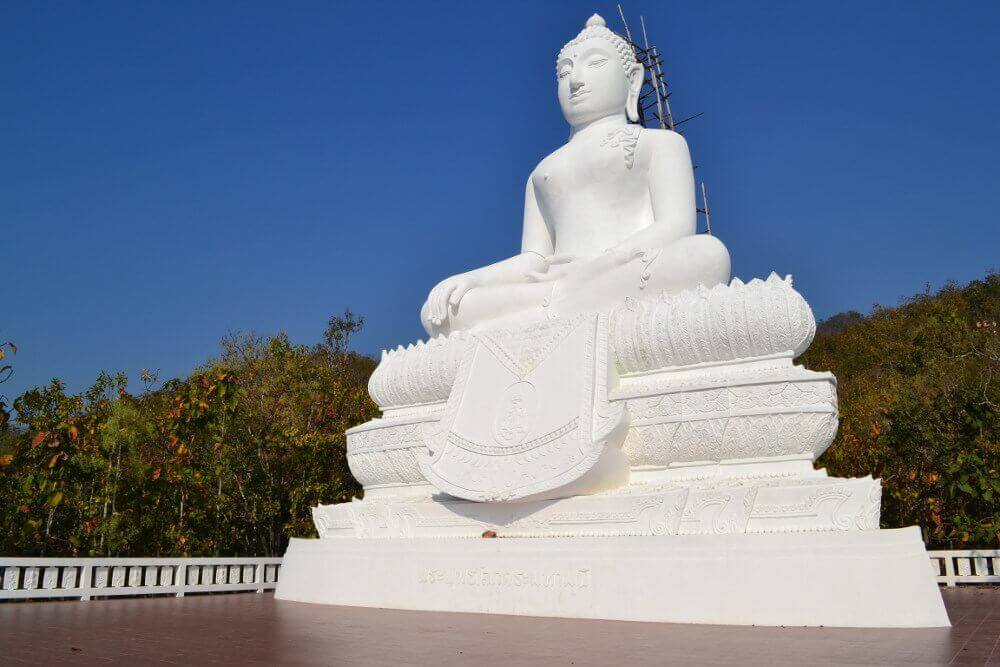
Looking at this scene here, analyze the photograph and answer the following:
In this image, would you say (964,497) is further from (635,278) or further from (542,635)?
(542,635)

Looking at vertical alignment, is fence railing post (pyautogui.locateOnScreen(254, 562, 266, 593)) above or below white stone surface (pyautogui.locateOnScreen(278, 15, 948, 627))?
below

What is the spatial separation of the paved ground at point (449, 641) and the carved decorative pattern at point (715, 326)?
240 centimetres

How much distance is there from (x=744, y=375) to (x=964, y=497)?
5.10 meters

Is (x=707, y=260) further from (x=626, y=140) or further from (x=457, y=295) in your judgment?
(x=457, y=295)

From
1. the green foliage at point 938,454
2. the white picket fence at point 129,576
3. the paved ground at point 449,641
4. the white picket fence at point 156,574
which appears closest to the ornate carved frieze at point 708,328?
the paved ground at point 449,641

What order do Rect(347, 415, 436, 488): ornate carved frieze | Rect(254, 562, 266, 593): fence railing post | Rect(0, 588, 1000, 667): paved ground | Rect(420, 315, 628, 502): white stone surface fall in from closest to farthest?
Rect(0, 588, 1000, 667): paved ground
Rect(420, 315, 628, 502): white stone surface
Rect(347, 415, 436, 488): ornate carved frieze
Rect(254, 562, 266, 593): fence railing post

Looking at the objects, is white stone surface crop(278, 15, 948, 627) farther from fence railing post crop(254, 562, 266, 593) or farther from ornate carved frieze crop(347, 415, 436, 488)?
fence railing post crop(254, 562, 266, 593)

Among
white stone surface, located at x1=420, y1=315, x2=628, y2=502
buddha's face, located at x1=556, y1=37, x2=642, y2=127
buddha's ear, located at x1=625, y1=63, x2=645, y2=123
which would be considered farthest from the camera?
buddha's ear, located at x1=625, y1=63, x2=645, y2=123

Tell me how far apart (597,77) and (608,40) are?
0.53m

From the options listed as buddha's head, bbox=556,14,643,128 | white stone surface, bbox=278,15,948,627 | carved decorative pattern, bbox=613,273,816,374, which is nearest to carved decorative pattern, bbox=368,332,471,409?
white stone surface, bbox=278,15,948,627

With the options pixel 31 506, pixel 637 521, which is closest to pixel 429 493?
pixel 637 521

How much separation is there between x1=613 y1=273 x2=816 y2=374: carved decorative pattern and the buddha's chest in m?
2.21

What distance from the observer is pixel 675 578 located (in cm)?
569

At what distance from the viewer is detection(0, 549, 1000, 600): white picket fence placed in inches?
318
